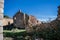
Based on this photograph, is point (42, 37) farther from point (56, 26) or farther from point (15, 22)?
point (15, 22)

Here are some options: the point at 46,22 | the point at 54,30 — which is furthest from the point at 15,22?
the point at 54,30

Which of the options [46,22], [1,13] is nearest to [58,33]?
[46,22]

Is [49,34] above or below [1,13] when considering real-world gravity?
below

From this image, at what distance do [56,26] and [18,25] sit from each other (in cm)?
1786

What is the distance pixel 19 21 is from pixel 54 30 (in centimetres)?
1855

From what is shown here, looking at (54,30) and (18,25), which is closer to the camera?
(54,30)

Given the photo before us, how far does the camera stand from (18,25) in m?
27.2

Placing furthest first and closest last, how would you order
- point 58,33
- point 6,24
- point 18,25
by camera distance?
point 6,24, point 18,25, point 58,33

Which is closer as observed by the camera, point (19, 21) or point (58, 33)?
point (58, 33)

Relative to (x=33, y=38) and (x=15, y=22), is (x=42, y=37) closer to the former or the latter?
(x=33, y=38)

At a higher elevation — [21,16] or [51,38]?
[21,16]

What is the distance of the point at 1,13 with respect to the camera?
3.55 metres

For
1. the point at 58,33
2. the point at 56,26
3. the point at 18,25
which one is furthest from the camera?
the point at 18,25

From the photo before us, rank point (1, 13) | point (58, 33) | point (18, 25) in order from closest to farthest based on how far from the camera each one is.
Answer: point (1, 13), point (58, 33), point (18, 25)
